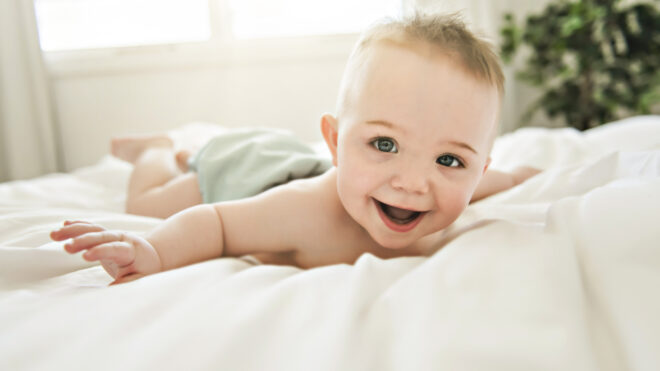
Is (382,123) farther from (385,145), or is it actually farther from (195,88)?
(195,88)

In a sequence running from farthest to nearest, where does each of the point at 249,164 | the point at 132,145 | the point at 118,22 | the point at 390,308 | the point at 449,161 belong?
the point at 118,22 < the point at 132,145 < the point at 249,164 < the point at 449,161 < the point at 390,308

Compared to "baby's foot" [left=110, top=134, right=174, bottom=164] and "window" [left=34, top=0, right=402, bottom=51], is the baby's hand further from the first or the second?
"window" [left=34, top=0, right=402, bottom=51]

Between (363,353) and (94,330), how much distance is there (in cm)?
23

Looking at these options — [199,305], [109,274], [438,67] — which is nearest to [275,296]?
[199,305]

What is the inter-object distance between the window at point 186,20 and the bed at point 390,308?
7.66 ft

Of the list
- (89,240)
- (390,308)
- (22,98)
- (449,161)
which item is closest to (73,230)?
(89,240)

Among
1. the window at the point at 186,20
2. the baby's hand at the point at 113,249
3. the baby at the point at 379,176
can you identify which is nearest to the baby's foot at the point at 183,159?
the baby at the point at 379,176

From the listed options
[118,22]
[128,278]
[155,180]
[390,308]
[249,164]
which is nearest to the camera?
[390,308]

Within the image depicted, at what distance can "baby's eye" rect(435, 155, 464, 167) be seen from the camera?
646 mm

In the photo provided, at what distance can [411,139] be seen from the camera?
2.00 feet

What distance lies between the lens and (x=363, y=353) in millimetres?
399

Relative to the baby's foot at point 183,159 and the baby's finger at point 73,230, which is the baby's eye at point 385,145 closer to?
the baby's finger at point 73,230

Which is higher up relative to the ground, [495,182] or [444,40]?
[444,40]

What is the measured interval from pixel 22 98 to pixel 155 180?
174cm
